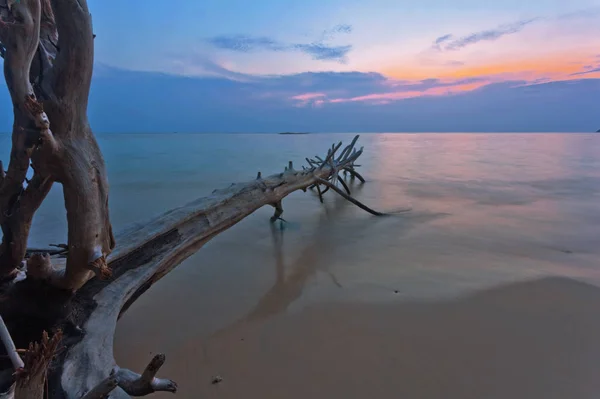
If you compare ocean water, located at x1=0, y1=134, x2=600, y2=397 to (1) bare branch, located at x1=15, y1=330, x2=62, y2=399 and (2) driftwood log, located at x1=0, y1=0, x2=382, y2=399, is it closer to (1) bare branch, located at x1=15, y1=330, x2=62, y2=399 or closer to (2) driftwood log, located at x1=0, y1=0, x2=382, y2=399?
(2) driftwood log, located at x1=0, y1=0, x2=382, y2=399

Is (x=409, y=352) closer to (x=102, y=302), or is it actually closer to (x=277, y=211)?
(x=102, y=302)

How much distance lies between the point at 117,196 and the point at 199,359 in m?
7.61

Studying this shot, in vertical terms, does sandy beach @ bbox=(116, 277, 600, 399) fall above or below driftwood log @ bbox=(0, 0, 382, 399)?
below

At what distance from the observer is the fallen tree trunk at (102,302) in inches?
60.1

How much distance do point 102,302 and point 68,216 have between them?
2.04 ft

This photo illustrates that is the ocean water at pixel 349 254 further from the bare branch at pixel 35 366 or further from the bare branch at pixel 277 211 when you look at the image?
the bare branch at pixel 35 366

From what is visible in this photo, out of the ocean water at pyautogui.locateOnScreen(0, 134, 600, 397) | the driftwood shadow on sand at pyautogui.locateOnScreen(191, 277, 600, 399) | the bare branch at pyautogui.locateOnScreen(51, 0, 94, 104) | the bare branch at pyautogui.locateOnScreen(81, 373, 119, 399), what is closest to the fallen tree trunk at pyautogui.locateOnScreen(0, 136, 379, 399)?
the bare branch at pyautogui.locateOnScreen(81, 373, 119, 399)

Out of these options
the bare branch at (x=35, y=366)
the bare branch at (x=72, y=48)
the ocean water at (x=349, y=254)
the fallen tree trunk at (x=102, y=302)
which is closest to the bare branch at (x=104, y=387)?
the fallen tree trunk at (x=102, y=302)

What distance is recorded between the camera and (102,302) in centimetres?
222

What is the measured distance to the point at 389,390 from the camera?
207cm

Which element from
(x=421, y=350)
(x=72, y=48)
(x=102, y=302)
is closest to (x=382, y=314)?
(x=421, y=350)

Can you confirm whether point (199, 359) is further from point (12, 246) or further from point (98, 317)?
point (12, 246)

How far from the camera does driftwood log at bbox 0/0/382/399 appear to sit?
4.97 ft

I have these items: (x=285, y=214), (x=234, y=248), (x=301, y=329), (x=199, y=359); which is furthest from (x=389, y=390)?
(x=285, y=214)
